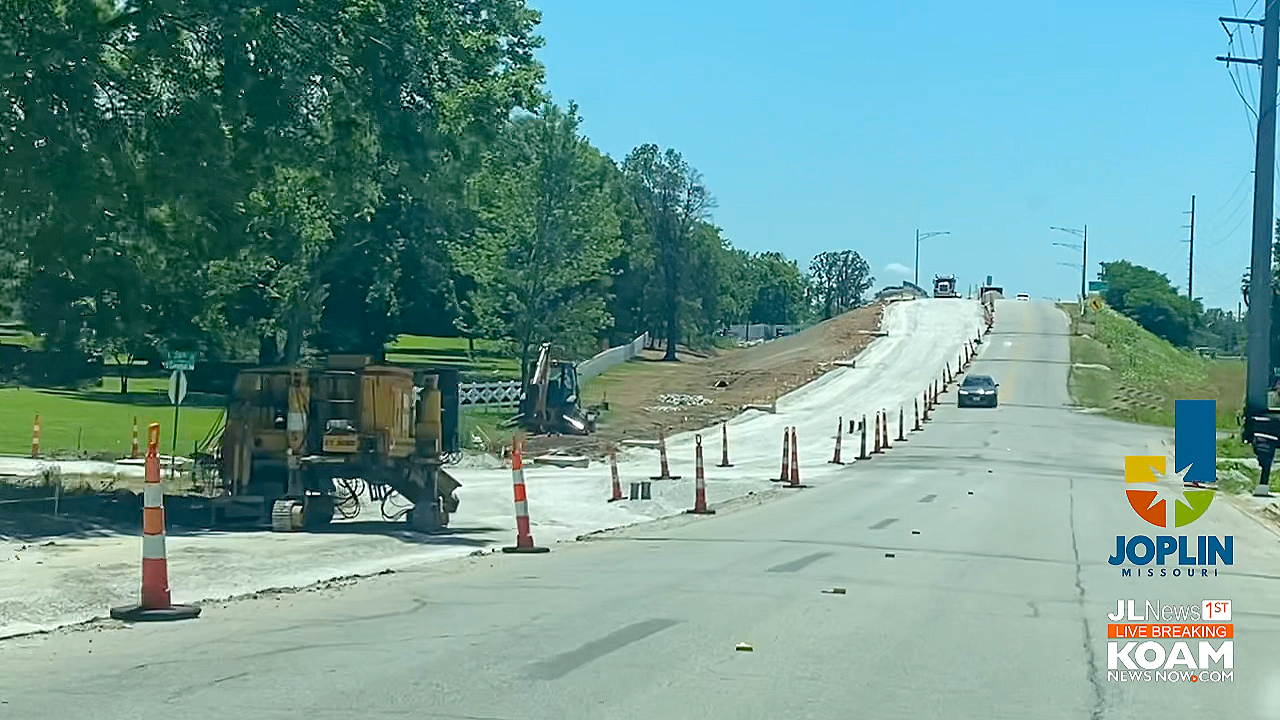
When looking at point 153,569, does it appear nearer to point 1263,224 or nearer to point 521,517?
point 521,517

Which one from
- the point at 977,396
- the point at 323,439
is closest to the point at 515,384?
the point at 977,396

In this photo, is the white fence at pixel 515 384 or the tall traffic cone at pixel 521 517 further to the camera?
the white fence at pixel 515 384

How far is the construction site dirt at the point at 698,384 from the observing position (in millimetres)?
51156

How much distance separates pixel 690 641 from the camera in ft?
38.1

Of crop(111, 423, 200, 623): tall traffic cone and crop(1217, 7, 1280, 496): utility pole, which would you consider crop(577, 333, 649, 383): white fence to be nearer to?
crop(1217, 7, 1280, 496): utility pole

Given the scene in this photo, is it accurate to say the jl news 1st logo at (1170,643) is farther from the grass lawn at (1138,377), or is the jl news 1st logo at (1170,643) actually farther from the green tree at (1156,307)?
the green tree at (1156,307)

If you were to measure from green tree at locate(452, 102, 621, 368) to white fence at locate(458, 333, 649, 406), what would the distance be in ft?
8.57

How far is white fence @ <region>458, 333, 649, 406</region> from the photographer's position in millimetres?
58188

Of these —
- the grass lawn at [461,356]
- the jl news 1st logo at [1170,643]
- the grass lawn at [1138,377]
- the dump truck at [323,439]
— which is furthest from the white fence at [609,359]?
the jl news 1st logo at [1170,643]

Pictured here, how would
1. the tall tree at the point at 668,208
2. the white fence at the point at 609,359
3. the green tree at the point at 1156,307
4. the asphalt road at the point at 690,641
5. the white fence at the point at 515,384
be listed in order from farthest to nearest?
1. the green tree at the point at 1156,307
2. the tall tree at the point at 668,208
3. the white fence at the point at 609,359
4. the white fence at the point at 515,384
5. the asphalt road at the point at 690,641

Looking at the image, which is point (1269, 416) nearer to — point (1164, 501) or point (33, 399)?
point (1164, 501)

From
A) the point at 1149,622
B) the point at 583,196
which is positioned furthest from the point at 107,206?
the point at 583,196

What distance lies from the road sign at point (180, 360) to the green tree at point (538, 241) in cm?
4095

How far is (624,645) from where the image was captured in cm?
1135
